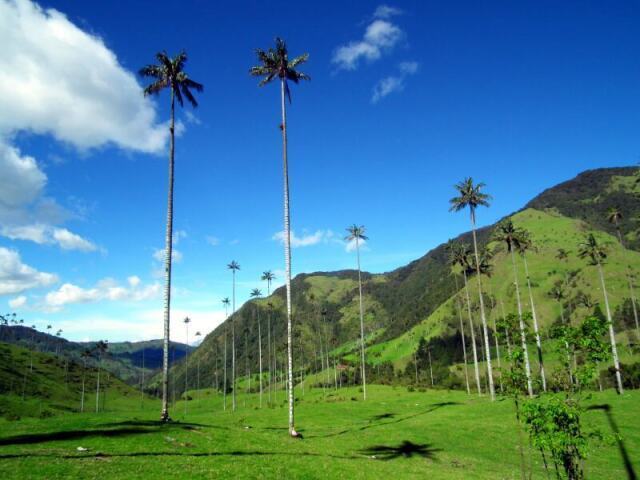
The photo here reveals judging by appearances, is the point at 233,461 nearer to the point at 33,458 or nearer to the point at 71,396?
the point at 33,458

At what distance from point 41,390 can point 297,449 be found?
167917 mm

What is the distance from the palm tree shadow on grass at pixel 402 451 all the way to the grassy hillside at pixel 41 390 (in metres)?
110

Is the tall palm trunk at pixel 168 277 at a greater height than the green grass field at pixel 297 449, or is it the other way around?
the tall palm trunk at pixel 168 277

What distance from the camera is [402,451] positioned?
35.8 meters

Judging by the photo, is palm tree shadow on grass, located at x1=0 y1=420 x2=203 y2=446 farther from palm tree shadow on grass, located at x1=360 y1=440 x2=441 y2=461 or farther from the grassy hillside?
the grassy hillside

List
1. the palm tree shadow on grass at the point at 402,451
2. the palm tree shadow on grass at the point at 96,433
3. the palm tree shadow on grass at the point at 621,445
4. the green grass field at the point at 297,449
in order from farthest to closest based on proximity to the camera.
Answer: the palm tree shadow on grass at the point at 402,451 → the palm tree shadow on grass at the point at 621,445 → the palm tree shadow on grass at the point at 96,433 → the green grass field at the point at 297,449

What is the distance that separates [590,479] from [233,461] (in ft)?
82.5

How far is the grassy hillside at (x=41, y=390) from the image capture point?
120 meters

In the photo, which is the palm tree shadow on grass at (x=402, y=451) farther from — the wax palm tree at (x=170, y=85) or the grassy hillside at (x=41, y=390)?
the grassy hillside at (x=41, y=390)

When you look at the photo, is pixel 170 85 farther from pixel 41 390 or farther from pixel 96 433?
pixel 41 390

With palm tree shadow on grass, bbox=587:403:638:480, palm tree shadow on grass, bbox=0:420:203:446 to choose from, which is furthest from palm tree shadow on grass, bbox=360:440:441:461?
palm tree shadow on grass, bbox=0:420:203:446

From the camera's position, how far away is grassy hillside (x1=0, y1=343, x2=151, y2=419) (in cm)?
12000

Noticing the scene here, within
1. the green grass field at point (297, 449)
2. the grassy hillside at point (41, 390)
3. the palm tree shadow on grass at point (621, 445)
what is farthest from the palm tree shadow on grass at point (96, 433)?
the grassy hillside at point (41, 390)

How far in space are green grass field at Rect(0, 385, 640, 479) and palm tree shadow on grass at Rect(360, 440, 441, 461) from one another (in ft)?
0.30
